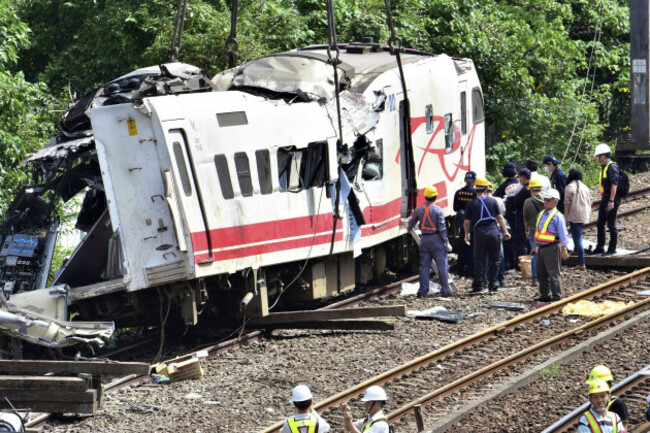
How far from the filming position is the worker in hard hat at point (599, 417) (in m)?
7.78

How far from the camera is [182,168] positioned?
12.9 m

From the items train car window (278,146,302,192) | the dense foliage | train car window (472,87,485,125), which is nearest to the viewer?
train car window (278,146,302,192)

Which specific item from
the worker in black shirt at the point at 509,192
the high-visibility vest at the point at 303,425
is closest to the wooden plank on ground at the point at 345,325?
the worker in black shirt at the point at 509,192

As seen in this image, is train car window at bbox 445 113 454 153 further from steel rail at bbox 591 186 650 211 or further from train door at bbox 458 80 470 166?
steel rail at bbox 591 186 650 211

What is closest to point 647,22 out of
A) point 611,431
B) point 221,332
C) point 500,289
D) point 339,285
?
point 500,289

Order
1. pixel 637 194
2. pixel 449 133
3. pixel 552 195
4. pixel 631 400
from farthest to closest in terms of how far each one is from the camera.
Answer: pixel 637 194 < pixel 449 133 < pixel 552 195 < pixel 631 400

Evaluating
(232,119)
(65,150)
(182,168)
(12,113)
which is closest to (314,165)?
(232,119)

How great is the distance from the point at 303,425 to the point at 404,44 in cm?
1890

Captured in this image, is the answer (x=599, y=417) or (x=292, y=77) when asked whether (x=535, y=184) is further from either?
(x=599, y=417)

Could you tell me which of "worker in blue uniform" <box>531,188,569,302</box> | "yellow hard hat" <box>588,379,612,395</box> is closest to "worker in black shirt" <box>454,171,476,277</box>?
"worker in blue uniform" <box>531,188,569,302</box>

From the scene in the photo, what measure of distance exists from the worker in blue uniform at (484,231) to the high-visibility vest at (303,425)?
886 centimetres

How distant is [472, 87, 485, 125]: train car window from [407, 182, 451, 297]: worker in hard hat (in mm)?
4567

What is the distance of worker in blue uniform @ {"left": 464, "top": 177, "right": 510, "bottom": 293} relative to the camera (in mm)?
16250

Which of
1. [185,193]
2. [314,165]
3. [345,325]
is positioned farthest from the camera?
[314,165]
